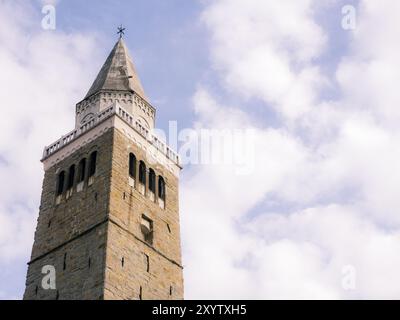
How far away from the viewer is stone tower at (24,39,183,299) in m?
31.2

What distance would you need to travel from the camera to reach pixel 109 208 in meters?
32.4

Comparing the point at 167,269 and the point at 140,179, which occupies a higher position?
the point at 140,179

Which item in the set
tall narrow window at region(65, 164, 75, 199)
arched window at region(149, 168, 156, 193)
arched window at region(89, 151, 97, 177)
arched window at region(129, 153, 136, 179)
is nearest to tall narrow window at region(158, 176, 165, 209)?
arched window at region(149, 168, 156, 193)

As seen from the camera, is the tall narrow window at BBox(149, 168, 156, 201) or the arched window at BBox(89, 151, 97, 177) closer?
the arched window at BBox(89, 151, 97, 177)

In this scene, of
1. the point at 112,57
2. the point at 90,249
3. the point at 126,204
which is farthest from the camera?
the point at 112,57

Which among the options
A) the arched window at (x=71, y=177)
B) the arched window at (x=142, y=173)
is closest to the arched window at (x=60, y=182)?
the arched window at (x=71, y=177)

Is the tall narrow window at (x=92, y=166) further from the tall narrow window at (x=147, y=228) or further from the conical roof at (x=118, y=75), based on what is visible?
the conical roof at (x=118, y=75)

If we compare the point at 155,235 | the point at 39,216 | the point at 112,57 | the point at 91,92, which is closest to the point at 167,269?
the point at 155,235

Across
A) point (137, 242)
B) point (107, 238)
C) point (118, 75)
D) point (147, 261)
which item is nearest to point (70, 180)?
point (137, 242)

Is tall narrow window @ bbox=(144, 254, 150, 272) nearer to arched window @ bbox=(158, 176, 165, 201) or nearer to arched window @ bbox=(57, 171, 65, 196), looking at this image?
arched window @ bbox=(158, 176, 165, 201)
